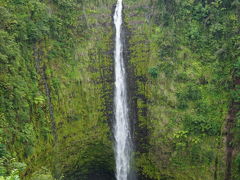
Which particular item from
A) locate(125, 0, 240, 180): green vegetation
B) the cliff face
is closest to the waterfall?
the cliff face

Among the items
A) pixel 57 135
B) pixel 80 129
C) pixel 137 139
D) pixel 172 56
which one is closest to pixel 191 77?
pixel 172 56

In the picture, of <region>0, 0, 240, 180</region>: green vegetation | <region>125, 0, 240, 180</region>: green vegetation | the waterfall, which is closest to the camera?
<region>0, 0, 240, 180</region>: green vegetation

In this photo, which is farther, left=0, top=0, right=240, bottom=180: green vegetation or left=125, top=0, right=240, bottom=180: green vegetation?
left=125, top=0, right=240, bottom=180: green vegetation

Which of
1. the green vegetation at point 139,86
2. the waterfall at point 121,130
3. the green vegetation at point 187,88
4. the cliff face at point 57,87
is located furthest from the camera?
the waterfall at point 121,130

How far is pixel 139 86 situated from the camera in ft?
70.6

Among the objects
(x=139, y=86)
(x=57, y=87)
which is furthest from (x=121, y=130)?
(x=57, y=87)

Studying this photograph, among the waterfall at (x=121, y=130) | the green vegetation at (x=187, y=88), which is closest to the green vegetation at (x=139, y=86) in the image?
the green vegetation at (x=187, y=88)

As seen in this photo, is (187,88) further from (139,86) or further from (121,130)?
(121,130)

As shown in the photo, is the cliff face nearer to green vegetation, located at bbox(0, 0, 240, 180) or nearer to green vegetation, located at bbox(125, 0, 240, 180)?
green vegetation, located at bbox(0, 0, 240, 180)

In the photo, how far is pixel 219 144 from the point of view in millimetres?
18266

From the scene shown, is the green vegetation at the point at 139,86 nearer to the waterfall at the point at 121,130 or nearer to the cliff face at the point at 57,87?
the cliff face at the point at 57,87

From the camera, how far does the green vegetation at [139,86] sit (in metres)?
17.3

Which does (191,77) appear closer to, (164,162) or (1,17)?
(164,162)

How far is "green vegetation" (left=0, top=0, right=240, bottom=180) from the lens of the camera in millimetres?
17266
